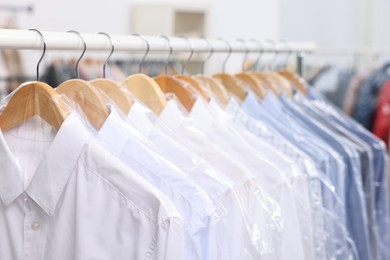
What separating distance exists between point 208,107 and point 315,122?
0.36 metres

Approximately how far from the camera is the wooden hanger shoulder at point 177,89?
126 cm

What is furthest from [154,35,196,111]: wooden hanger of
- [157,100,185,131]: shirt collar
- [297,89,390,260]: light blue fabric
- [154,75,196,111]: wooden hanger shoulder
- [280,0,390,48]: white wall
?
[280,0,390,48]: white wall

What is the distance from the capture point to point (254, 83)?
152 cm

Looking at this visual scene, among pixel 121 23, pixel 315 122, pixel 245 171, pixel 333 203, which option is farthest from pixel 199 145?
pixel 121 23

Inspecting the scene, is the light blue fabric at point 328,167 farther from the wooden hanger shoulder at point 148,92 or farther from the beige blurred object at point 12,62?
the beige blurred object at point 12,62

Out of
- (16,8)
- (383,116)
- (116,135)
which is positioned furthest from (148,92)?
(16,8)

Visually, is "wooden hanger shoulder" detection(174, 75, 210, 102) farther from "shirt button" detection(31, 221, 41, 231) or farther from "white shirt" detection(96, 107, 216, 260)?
"shirt button" detection(31, 221, 41, 231)

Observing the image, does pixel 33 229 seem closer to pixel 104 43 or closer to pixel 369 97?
pixel 104 43

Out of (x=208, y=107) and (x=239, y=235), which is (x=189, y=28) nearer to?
(x=208, y=107)

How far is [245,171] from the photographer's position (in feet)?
3.63

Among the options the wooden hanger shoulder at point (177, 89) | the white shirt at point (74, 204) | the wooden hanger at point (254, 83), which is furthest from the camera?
the wooden hanger at point (254, 83)

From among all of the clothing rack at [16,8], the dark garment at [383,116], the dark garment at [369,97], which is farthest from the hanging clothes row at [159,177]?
the clothing rack at [16,8]

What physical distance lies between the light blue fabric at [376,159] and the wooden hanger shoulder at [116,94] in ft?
2.12

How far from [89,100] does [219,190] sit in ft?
0.82
